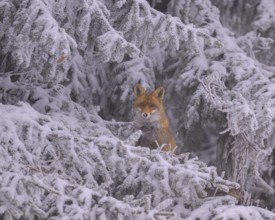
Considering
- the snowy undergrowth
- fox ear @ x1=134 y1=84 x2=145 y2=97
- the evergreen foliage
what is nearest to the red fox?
fox ear @ x1=134 y1=84 x2=145 y2=97

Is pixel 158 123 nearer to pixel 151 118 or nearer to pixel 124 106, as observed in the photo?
pixel 151 118

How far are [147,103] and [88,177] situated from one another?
172 centimetres

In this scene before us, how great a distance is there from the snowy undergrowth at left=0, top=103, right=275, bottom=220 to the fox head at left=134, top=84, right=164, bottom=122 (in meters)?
1.26

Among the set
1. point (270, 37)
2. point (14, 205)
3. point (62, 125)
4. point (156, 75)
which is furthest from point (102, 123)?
point (270, 37)

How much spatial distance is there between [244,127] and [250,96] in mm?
548

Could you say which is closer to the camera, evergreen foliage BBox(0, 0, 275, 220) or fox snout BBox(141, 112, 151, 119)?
evergreen foliage BBox(0, 0, 275, 220)

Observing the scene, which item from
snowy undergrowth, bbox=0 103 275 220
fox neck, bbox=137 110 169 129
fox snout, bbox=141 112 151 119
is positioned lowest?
fox neck, bbox=137 110 169 129

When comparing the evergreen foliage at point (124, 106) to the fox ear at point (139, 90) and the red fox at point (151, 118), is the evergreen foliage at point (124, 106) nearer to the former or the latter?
the red fox at point (151, 118)

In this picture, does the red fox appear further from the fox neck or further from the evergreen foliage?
the evergreen foliage

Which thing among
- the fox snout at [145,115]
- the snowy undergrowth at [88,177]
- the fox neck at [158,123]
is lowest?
the fox neck at [158,123]

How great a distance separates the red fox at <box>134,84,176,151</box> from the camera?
5918 mm

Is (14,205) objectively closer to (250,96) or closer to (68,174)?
(68,174)

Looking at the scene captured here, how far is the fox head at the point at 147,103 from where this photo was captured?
5902mm

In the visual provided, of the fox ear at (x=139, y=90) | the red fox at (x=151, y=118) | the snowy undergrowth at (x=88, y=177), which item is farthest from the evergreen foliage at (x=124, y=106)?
the fox ear at (x=139, y=90)
